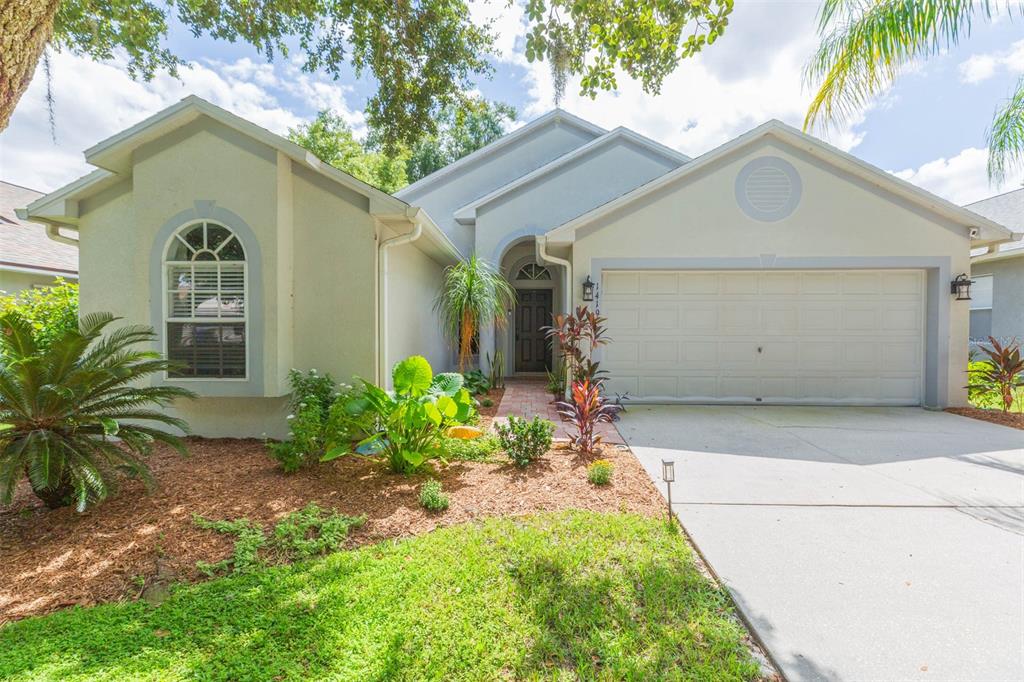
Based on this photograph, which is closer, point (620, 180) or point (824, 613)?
point (824, 613)

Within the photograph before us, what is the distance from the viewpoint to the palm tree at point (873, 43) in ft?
19.9

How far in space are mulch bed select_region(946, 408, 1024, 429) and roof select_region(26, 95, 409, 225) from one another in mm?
9389

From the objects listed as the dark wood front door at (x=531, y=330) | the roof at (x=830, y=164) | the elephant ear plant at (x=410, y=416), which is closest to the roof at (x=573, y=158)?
the dark wood front door at (x=531, y=330)

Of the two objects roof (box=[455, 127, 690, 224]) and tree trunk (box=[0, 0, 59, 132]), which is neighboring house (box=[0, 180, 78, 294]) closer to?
roof (box=[455, 127, 690, 224])

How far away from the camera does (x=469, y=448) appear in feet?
Result: 17.5

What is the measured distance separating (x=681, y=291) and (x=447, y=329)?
4561mm

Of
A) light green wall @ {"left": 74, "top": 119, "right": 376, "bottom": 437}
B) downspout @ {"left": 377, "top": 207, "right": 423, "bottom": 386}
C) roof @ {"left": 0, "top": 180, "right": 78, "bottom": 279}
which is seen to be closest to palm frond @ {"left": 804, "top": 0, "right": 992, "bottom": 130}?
downspout @ {"left": 377, "top": 207, "right": 423, "bottom": 386}

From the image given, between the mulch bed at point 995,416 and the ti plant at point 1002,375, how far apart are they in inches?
13.6

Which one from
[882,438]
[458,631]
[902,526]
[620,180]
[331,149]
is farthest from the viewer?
[331,149]

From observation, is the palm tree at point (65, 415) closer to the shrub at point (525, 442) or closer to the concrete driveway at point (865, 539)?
the shrub at point (525, 442)

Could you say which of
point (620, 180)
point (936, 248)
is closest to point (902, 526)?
point (936, 248)

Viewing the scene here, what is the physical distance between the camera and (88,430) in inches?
157

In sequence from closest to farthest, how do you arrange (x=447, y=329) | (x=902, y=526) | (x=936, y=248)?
(x=902, y=526)
(x=936, y=248)
(x=447, y=329)

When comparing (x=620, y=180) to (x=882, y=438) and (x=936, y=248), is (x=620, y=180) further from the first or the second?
(x=882, y=438)
